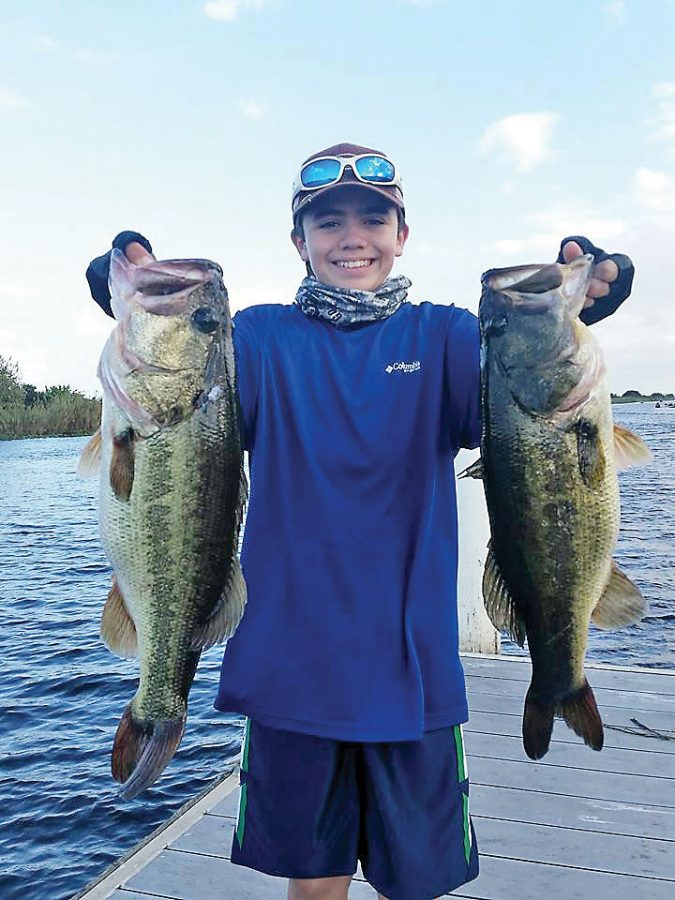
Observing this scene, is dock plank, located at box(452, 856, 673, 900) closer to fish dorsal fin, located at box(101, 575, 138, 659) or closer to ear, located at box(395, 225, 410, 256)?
fish dorsal fin, located at box(101, 575, 138, 659)

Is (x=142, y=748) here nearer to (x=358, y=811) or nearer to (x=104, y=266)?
(x=358, y=811)

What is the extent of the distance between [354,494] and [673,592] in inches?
556

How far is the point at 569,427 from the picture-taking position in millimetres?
2471

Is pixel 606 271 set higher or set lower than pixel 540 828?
higher

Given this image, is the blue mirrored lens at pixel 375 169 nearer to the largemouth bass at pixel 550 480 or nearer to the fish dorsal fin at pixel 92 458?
the largemouth bass at pixel 550 480

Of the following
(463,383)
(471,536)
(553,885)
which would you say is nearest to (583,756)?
(553,885)

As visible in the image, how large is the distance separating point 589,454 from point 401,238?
1148 millimetres

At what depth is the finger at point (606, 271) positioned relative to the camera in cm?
251

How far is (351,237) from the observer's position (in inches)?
116

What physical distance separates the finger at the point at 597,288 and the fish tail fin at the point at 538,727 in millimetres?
1250

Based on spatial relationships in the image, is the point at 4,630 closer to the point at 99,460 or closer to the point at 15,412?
the point at 99,460

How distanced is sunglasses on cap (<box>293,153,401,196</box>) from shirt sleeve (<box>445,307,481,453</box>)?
60cm

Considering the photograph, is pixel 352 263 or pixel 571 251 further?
pixel 352 263

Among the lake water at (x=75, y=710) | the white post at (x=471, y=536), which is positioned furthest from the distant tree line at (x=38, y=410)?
the white post at (x=471, y=536)
